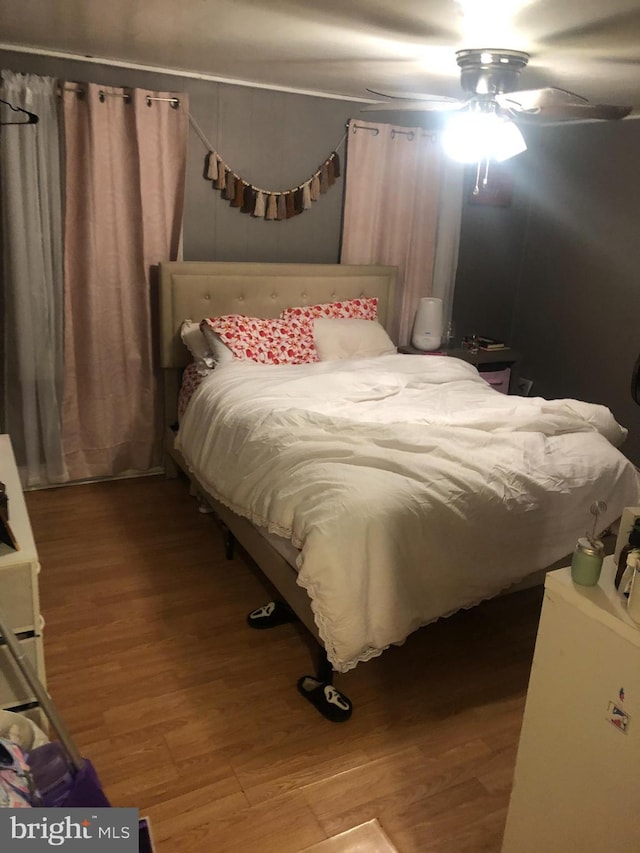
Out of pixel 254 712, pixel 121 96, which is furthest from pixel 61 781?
pixel 121 96

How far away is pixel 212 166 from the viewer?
11.8ft

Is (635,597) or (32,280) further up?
(32,280)

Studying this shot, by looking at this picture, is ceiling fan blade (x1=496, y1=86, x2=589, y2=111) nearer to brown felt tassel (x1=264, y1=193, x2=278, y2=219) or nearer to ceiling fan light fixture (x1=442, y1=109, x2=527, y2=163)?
ceiling fan light fixture (x1=442, y1=109, x2=527, y2=163)

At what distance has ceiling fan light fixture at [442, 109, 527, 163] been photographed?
2.61 metres

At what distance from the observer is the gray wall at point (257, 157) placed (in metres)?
3.57

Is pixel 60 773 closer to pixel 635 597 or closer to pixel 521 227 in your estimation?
pixel 635 597

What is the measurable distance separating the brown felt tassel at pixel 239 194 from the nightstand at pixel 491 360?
1.38 m

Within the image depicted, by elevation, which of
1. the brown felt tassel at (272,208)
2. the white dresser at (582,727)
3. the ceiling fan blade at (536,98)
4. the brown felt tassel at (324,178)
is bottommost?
the white dresser at (582,727)

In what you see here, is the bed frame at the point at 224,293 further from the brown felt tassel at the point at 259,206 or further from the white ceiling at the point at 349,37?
the white ceiling at the point at 349,37

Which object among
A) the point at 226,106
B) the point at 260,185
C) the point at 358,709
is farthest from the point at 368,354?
the point at 358,709

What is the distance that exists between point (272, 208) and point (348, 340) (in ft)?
2.86

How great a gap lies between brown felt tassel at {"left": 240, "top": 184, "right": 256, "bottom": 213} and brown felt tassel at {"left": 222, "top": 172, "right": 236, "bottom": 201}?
64mm

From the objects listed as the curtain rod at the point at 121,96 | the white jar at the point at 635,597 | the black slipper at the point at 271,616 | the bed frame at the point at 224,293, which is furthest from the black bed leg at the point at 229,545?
the curtain rod at the point at 121,96

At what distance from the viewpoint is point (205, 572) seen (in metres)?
2.92
